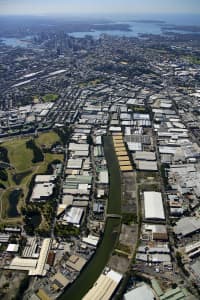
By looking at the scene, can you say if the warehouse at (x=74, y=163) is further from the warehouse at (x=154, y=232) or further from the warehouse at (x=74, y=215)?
the warehouse at (x=154, y=232)

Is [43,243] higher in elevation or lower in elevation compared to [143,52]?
lower

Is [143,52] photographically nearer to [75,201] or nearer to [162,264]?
[75,201]

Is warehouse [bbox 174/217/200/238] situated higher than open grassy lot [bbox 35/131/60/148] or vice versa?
open grassy lot [bbox 35/131/60/148]

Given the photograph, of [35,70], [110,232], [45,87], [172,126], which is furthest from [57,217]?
[35,70]

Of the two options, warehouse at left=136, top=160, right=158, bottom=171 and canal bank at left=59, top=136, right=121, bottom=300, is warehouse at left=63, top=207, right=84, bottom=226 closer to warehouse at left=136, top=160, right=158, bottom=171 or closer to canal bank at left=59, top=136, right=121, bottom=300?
canal bank at left=59, top=136, right=121, bottom=300

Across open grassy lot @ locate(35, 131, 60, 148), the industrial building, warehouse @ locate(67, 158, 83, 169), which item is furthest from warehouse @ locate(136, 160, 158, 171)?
the industrial building

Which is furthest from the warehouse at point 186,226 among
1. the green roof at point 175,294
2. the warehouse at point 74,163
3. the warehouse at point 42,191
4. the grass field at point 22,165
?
the grass field at point 22,165

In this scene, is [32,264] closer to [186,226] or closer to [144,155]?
[186,226]
